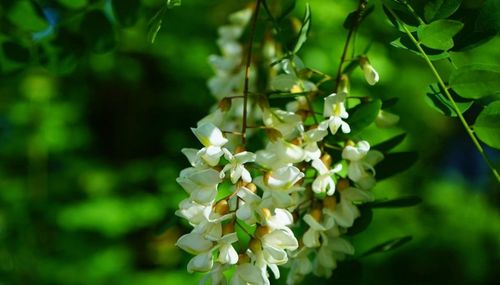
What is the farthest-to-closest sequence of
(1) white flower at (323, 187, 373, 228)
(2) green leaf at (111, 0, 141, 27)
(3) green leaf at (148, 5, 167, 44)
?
(2) green leaf at (111, 0, 141, 27) < (1) white flower at (323, 187, 373, 228) < (3) green leaf at (148, 5, 167, 44)

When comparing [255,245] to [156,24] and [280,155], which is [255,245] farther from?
[156,24]

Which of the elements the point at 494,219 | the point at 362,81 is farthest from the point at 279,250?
the point at 494,219

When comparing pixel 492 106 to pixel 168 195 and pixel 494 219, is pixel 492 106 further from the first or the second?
pixel 494 219

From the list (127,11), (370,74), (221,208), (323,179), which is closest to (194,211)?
(221,208)

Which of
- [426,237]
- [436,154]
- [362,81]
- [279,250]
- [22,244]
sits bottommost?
[436,154]

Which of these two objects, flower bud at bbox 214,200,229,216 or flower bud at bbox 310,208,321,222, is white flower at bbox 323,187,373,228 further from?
flower bud at bbox 214,200,229,216

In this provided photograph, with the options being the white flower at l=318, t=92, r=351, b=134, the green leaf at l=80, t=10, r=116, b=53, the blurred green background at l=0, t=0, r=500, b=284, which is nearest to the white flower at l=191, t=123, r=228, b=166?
the white flower at l=318, t=92, r=351, b=134
